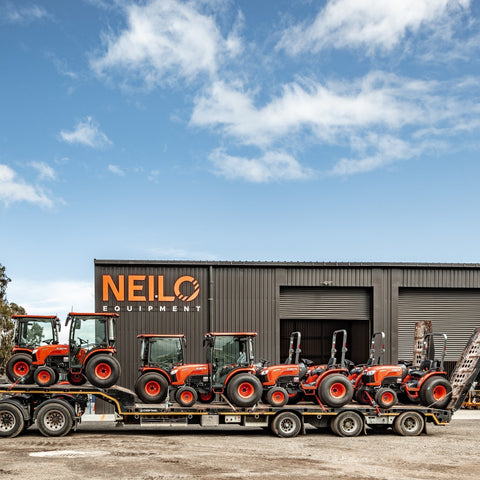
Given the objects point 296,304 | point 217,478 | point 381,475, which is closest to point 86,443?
point 217,478

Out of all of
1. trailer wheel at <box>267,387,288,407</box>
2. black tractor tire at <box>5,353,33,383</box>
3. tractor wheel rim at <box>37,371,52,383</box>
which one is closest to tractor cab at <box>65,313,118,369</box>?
tractor wheel rim at <box>37,371,52,383</box>

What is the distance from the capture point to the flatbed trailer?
64.0 feet

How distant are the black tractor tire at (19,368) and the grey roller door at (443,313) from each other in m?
16.9

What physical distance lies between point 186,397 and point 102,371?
2.69m

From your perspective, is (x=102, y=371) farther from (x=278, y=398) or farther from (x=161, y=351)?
(x=278, y=398)

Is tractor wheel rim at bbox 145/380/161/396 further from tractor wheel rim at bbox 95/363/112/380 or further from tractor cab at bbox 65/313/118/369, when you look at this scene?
tractor cab at bbox 65/313/118/369

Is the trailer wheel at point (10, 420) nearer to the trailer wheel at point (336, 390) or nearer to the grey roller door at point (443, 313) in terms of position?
the trailer wheel at point (336, 390)

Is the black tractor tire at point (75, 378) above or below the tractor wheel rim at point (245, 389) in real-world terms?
above

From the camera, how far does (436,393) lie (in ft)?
68.6

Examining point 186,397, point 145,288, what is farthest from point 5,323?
point 186,397

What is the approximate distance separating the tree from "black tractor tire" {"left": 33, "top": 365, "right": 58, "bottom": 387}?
25436 mm

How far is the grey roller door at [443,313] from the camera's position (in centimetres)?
3053

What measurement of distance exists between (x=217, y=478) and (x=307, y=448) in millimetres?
4571

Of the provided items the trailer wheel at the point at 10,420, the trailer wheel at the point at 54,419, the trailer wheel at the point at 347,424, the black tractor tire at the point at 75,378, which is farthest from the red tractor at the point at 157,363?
the trailer wheel at the point at 347,424
